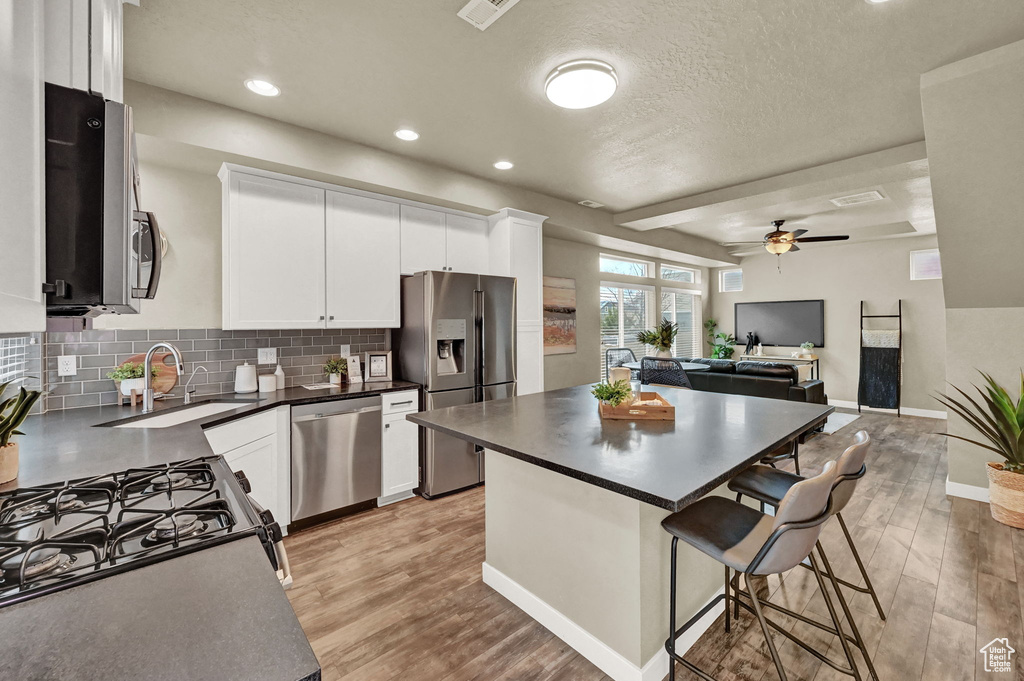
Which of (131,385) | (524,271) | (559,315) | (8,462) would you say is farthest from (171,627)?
(559,315)

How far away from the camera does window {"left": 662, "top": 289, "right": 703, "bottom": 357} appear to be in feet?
25.9

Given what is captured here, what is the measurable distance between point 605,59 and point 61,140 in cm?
226

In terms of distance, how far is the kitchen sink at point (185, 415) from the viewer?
2166 millimetres

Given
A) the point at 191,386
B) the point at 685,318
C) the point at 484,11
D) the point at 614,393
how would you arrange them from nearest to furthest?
the point at 484,11, the point at 614,393, the point at 191,386, the point at 685,318

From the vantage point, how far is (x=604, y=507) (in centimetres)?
170

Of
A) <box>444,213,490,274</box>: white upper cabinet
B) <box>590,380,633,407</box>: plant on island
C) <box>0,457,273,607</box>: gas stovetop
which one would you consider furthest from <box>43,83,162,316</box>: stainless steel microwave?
<box>444,213,490,274</box>: white upper cabinet

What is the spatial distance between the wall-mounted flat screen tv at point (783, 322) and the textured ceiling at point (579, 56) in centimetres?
473

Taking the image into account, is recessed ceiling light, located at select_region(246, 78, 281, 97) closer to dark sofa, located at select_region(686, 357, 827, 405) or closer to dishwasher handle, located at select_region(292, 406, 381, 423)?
dishwasher handle, located at select_region(292, 406, 381, 423)

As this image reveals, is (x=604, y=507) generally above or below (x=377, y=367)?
below

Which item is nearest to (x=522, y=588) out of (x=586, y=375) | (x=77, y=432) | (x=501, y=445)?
(x=501, y=445)

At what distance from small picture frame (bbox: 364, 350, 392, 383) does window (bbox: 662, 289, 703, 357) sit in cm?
550

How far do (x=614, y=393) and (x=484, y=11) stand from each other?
5.83 ft

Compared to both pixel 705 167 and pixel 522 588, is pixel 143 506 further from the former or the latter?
pixel 705 167

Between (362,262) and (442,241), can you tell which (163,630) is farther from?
(442,241)
